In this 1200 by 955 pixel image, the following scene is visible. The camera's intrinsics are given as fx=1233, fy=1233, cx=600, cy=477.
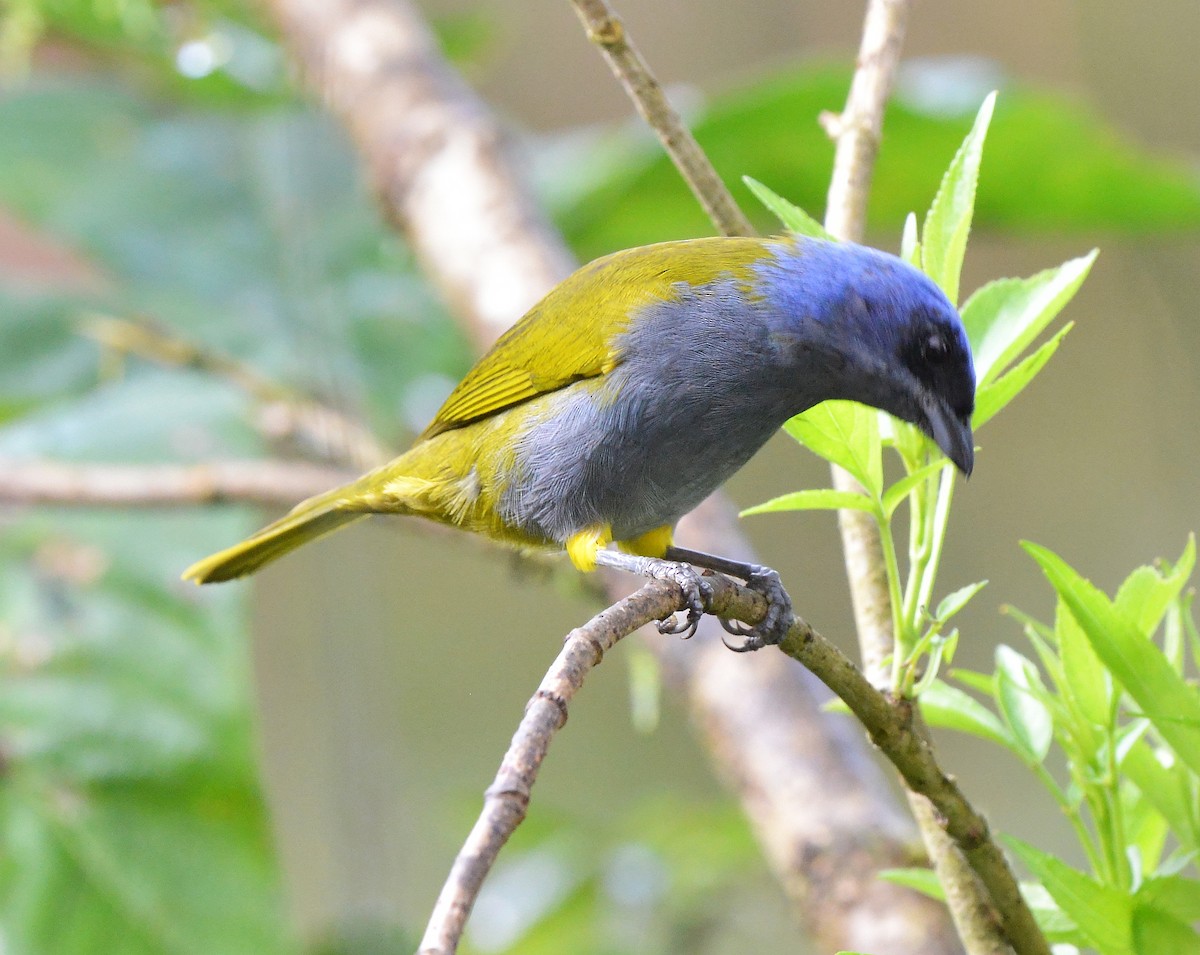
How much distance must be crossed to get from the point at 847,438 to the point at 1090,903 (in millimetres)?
478

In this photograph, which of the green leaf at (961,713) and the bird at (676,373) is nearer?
the green leaf at (961,713)

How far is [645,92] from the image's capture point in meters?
1.46

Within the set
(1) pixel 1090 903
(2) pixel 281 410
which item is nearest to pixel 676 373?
(1) pixel 1090 903

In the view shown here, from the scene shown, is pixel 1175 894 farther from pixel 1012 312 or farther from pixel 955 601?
pixel 1012 312

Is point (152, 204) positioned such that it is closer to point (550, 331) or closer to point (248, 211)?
point (248, 211)

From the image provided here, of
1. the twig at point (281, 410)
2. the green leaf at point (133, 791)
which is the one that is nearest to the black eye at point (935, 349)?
the twig at point (281, 410)

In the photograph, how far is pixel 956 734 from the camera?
4578mm

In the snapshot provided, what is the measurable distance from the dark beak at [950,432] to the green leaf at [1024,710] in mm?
228

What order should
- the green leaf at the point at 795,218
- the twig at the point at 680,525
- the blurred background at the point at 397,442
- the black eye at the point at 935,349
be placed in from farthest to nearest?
the blurred background at the point at 397,442 < the twig at the point at 680,525 < the black eye at the point at 935,349 < the green leaf at the point at 795,218

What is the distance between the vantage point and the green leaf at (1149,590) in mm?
1147

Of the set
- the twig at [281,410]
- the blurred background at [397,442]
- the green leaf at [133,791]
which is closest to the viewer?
the green leaf at [133,791]

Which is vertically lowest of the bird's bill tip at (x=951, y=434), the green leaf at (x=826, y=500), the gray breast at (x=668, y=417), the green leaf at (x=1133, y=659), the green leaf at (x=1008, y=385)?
the green leaf at (x=1133, y=659)

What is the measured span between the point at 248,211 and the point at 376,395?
930mm

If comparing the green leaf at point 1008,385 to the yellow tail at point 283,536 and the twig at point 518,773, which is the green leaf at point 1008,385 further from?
the yellow tail at point 283,536
